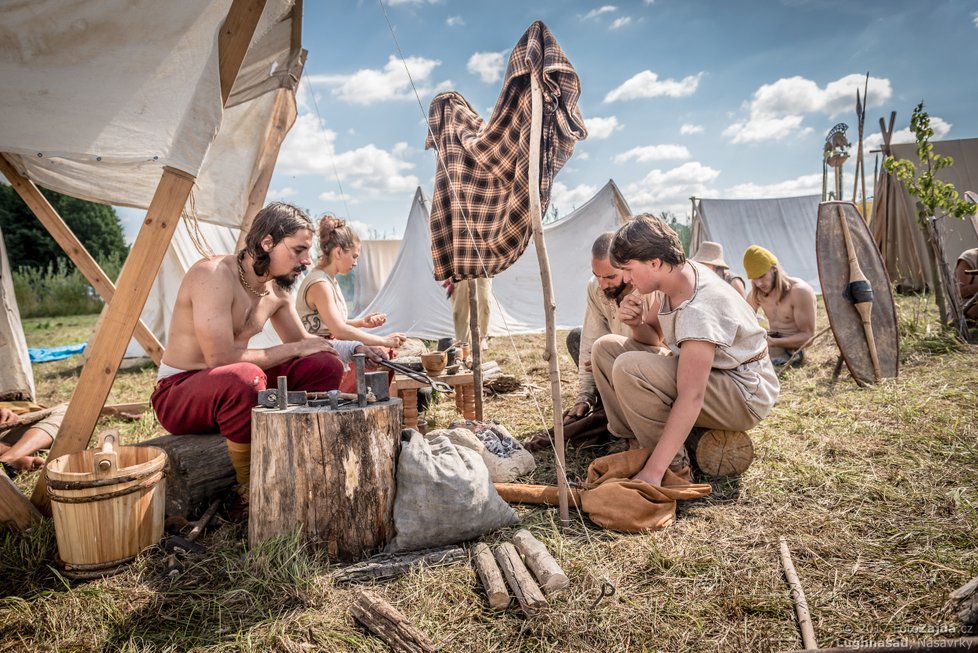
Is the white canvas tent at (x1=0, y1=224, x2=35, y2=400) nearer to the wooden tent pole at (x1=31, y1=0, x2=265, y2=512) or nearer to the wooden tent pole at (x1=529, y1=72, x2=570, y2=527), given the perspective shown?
the wooden tent pole at (x1=31, y1=0, x2=265, y2=512)

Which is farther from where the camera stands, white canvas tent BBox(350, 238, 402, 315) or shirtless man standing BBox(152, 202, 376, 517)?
white canvas tent BBox(350, 238, 402, 315)

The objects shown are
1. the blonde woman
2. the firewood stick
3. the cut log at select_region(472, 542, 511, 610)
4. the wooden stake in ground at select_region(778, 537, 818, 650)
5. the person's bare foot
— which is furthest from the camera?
the blonde woman

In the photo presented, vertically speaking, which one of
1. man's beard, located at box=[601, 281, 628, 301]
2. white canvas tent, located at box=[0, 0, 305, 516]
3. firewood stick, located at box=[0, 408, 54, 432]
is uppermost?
white canvas tent, located at box=[0, 0, 305, 516]

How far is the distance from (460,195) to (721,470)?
1939 mm

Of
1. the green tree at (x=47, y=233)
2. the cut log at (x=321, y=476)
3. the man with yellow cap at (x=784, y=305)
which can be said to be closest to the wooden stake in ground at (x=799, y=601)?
the cut log at (x=321, y=476)

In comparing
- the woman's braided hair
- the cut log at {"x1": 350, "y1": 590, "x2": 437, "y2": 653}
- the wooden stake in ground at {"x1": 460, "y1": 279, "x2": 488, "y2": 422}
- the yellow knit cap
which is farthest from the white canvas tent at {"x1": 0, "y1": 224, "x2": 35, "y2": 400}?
the yellow knit cap

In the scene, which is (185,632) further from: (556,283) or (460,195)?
A: (556,283)

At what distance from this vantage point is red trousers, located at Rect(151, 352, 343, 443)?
2.32 m

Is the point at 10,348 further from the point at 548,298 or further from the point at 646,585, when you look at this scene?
the point at 646,585

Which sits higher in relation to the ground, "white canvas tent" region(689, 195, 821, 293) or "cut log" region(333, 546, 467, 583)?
"white canvas tent" region(689, 195, 821, 293)

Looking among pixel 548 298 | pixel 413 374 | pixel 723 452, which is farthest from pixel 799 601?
pixel 413 374

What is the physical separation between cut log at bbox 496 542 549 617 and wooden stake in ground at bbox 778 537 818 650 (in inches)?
28.0

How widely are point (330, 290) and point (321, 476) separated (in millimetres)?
1933

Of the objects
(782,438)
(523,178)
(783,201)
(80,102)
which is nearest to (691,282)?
(523,178)
